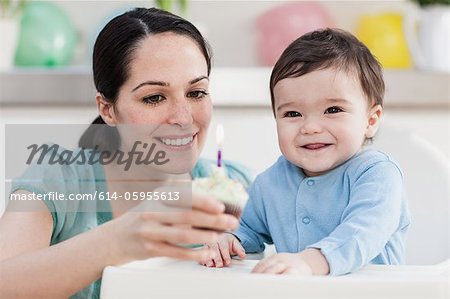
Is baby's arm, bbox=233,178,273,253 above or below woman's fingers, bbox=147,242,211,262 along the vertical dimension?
above

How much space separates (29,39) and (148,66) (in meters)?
1.47

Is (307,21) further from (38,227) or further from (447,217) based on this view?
(38,227)

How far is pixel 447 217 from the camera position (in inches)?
65.5

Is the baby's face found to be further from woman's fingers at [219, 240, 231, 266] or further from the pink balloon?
the pink balloon

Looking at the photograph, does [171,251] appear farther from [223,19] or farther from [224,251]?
[223,19]

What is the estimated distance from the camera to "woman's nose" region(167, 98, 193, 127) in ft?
4.36

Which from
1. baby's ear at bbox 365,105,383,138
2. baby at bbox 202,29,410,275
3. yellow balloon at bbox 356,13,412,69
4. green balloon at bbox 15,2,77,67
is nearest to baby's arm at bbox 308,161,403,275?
baby at bbox 202,29,410,275

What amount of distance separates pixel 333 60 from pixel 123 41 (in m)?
0.38

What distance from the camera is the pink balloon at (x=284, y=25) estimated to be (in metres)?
2.80

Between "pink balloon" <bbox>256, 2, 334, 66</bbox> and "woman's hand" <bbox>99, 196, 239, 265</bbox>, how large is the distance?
6.37ft

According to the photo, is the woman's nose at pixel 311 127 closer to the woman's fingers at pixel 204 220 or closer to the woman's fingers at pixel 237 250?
the woman's fingers at pixel 237 250

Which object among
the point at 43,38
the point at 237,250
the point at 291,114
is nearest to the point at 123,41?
the point at 291,114

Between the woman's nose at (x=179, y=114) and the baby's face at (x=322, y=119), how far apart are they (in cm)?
19

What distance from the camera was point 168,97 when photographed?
4.38 ft
